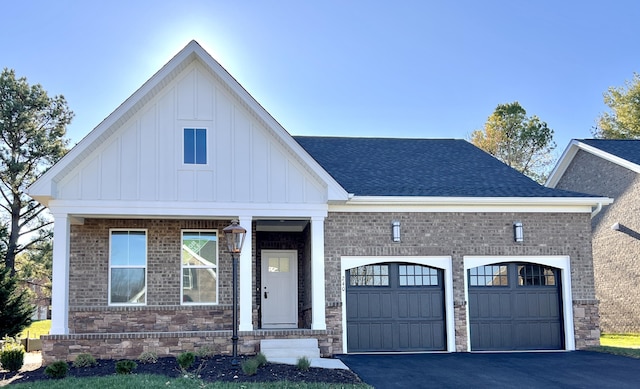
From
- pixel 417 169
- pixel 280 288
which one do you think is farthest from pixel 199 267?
pixel 417 169

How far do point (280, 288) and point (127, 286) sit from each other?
4.42m

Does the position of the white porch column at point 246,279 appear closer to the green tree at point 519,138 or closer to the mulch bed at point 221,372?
the mulch bed at point 221,372

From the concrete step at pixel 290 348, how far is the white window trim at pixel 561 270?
4232mm

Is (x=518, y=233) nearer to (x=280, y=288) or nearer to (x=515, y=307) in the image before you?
(x=515, y=307)

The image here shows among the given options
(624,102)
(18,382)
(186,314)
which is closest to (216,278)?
(186,314)

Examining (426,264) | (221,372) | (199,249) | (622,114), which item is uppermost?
(622,114)

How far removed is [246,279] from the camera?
14312 millimetres

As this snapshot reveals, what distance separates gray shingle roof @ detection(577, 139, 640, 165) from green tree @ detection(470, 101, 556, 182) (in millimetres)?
13232

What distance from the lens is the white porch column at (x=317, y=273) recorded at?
47.5 ft

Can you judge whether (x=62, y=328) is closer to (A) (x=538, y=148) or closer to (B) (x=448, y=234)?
(B) (x=448, y=234)

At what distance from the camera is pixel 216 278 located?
1552 cm

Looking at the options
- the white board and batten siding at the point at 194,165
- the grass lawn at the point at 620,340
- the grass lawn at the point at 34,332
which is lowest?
the grass lawn at the point at 34,332

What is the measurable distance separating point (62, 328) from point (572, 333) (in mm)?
11848

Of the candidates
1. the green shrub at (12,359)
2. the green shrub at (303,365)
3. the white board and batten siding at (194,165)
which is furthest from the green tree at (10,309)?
the green shrub at (303,365)
